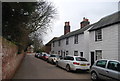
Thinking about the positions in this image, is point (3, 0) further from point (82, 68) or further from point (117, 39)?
point (117, 39)

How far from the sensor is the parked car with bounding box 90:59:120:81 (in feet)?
25.2

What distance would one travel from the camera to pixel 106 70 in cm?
827

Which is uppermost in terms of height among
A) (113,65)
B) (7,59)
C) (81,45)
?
(81,45)

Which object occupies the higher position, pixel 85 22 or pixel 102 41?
pixel 85 22

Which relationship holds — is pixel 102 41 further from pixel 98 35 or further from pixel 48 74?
pixel 48 74

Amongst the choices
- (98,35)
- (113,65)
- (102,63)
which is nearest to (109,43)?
(98,35)

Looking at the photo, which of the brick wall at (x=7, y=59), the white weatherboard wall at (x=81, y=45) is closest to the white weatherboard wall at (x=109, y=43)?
the white weatherboard wall at (x=81, y=45)

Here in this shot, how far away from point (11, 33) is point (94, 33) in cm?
1015

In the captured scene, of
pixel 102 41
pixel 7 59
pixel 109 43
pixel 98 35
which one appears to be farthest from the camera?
pixel 98 35

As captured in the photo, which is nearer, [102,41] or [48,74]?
[48,74]

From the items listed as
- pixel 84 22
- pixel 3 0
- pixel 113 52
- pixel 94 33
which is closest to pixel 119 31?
pixel 113 52

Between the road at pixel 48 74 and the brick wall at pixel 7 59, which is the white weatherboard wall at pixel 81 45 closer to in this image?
the road at pixel 48 74

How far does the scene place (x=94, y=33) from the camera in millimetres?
16922

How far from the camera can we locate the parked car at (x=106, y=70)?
302 inches
